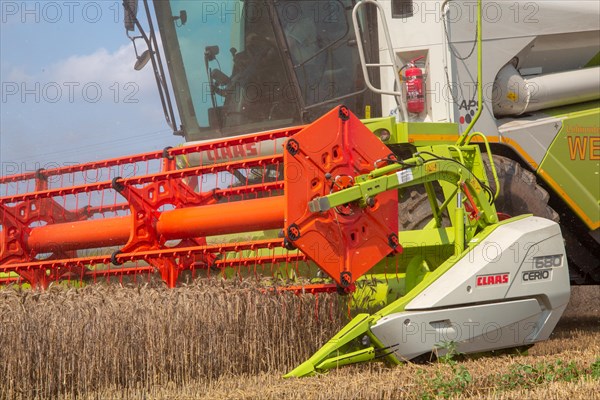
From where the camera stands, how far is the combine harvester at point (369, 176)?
150 inches

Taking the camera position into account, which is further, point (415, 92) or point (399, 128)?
point (415, 92)

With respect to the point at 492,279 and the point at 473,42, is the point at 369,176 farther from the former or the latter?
the point at 473,42

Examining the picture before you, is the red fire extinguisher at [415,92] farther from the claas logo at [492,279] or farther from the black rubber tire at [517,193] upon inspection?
the claas logo at [492,279]

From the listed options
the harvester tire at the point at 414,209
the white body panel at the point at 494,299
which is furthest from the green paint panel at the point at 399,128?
the white body panel at the point at 494,299

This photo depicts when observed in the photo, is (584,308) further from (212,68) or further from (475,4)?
(212,68)

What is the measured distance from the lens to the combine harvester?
12.5 feet

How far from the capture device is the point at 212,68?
5.28m

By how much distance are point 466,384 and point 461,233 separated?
3.20 ft

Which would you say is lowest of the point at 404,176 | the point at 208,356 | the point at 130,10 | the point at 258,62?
the point at 208,356

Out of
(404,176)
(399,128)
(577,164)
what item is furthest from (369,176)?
(577,164)

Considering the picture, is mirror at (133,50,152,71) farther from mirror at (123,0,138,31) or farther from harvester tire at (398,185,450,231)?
harvester tire at (398,185,450,231)

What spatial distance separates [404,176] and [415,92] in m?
1.00

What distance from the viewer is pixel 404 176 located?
3887mm

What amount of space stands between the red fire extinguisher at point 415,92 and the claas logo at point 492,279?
3.98 ft
